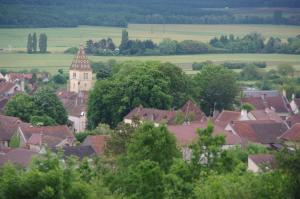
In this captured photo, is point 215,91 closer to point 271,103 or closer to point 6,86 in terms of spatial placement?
point 271,103

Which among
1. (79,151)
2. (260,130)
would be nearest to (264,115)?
(260,130)

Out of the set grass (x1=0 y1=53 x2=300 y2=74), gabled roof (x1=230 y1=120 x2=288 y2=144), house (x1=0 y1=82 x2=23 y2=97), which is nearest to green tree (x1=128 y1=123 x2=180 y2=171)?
gabled roof (x1=230 y1=120 x2=288 y2=144)

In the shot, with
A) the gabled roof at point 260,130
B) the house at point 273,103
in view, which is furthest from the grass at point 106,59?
the gabled roof at point 260,130

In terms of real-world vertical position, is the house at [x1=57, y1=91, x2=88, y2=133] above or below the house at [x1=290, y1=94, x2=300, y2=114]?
below

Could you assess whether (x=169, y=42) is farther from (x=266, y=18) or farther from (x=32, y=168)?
(x=32, y=168)

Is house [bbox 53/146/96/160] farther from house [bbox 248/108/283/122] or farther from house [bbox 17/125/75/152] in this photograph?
A: house [bbox 248/108/283/122]

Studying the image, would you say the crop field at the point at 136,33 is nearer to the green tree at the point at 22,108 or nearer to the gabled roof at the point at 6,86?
the gabled roof at the point at 6,86

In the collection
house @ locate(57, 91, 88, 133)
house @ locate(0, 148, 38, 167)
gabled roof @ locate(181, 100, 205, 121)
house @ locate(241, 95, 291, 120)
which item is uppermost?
house @ locate(0, 148, 38, 167)
